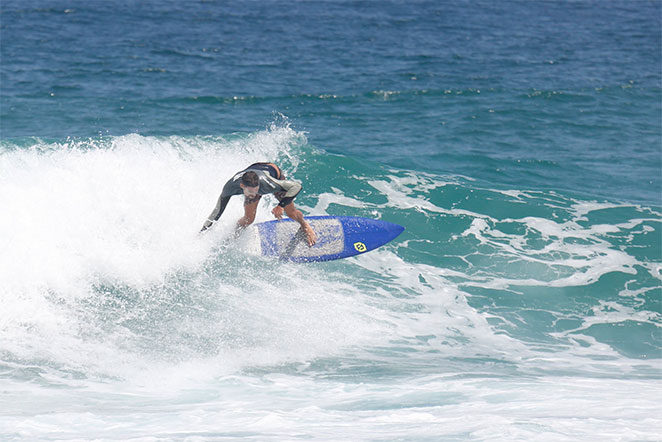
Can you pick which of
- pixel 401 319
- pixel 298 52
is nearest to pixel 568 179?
pixel 401 319

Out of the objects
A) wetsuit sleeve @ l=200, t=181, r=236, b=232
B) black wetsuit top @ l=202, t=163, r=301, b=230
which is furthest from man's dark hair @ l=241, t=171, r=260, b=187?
wetsuit sleeve @ l=200, t=181, r=236, b=232

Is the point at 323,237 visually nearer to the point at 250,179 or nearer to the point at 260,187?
the point at 260,187

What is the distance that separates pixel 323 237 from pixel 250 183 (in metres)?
2.07

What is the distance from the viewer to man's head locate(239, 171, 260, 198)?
333 inches

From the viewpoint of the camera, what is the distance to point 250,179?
847 cm

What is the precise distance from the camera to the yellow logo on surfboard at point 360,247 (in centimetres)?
1034

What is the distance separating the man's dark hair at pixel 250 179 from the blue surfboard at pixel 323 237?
5.47 ft

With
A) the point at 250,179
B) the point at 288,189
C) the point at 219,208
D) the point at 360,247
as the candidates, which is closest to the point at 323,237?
the point at 360,247

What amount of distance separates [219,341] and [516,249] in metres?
5.45

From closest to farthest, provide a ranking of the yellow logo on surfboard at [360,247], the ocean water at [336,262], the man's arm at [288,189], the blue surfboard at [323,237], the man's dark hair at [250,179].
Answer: the ocean water at [336,262]
the man's dark hair at [250,179]
the man's arm at [288,189]
the blue surfboard at [323,237]
the yellow logo on surfboard at [360,247]

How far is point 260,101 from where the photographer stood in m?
19.5

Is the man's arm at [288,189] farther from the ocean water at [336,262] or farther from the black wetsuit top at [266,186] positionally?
the ocean water at [336,262]

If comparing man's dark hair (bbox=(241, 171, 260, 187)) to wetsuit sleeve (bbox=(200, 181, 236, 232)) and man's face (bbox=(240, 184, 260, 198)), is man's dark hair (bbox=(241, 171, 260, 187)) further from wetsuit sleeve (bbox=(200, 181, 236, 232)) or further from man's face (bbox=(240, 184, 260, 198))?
wetsuit sleeve (bbox=(200, 181, 236, 232))

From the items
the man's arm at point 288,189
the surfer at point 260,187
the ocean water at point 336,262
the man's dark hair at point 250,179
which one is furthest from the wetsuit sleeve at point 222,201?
the ocean water at point 336,262
